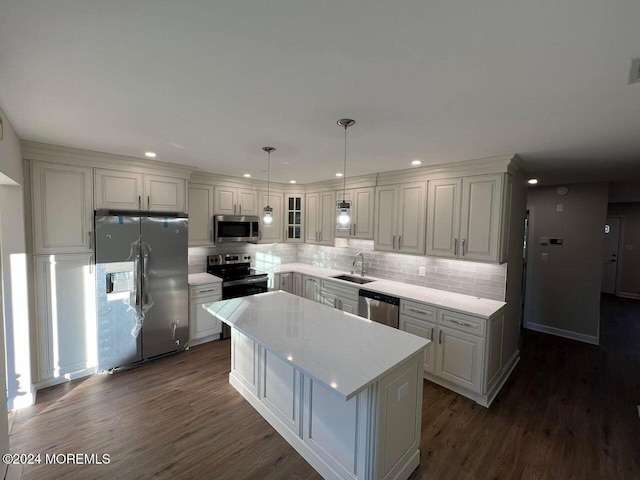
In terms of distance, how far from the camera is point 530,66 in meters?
1.26

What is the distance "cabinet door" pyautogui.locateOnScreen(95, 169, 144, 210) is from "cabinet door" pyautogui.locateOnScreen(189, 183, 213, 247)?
71cm

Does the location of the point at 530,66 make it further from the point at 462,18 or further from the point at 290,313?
the point at 290,313

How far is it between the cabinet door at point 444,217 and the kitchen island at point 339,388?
152 cm

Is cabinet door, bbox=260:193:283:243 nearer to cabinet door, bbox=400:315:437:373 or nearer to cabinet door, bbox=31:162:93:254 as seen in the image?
cabinet door, bbox=31:162:93:254

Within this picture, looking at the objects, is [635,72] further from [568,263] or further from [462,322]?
[568,263]

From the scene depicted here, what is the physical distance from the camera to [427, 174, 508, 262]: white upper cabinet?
9.48 feet

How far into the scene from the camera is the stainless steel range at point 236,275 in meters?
4.14

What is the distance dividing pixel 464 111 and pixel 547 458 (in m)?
2.62

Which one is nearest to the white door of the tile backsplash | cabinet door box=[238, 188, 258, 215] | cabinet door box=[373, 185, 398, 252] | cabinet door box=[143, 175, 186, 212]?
the tile backsplash

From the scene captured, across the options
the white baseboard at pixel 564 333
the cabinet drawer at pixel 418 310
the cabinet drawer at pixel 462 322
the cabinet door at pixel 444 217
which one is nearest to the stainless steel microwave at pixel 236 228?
the cabinet drawer at pixel 418 310

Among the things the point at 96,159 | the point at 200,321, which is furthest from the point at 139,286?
the point at 96,159

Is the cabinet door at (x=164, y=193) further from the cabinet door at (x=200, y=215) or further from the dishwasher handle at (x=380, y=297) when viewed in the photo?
the dishwasher handle at (x=380, y=297)

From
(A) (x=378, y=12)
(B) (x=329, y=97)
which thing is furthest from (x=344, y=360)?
(A) (x=378, y=12)

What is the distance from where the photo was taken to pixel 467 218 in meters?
3.10
